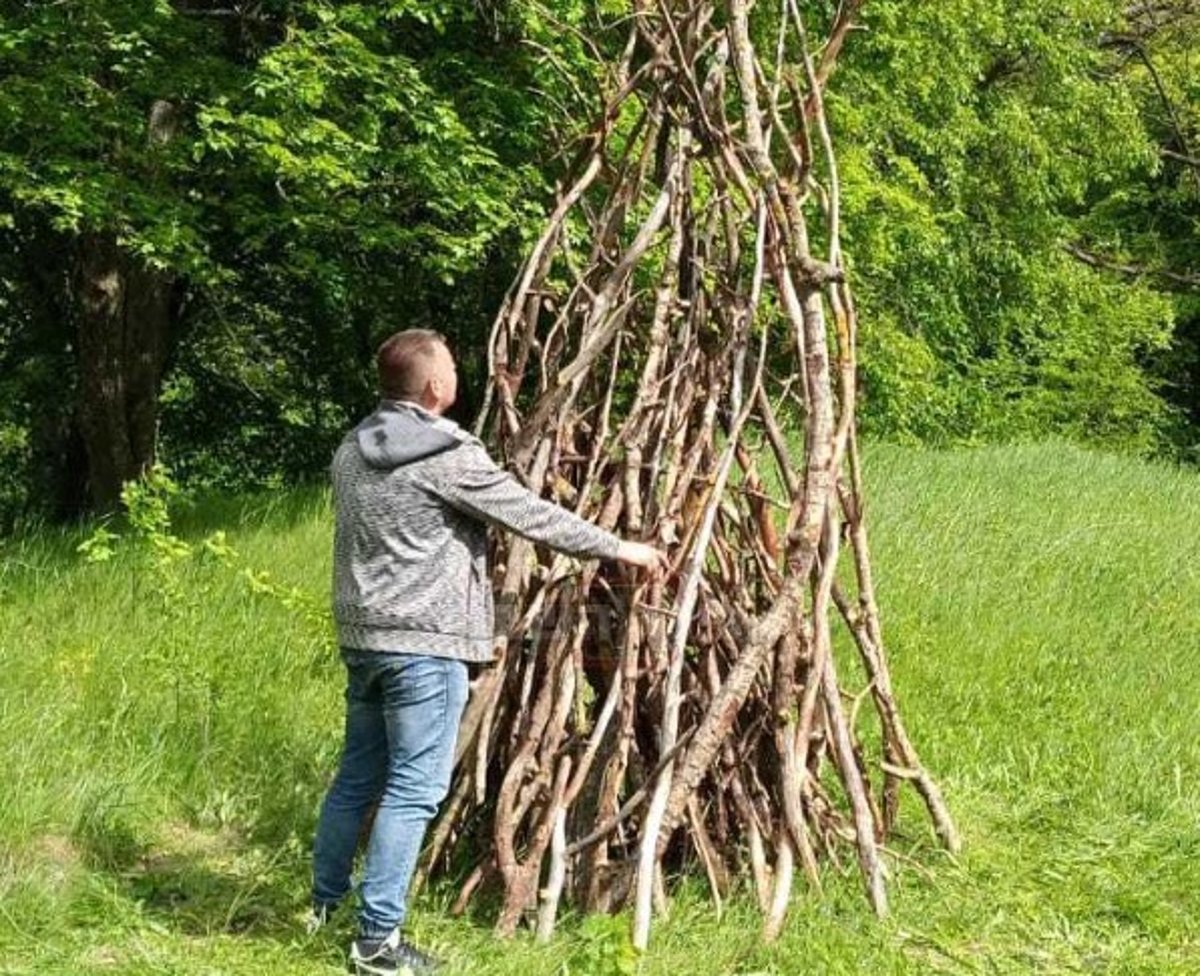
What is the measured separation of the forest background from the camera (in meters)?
8.42

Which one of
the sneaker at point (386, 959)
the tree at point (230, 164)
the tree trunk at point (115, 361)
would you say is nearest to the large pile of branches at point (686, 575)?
the sneaker at point (386, 959)

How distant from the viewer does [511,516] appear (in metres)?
3.67

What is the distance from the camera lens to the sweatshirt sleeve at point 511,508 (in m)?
3.67

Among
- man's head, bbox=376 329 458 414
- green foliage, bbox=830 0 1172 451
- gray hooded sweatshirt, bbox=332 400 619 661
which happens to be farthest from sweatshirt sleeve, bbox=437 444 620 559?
green foliage, bbox=830 0 1172 451

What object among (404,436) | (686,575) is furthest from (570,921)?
(404,436)

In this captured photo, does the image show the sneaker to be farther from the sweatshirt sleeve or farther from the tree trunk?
the tree trunk

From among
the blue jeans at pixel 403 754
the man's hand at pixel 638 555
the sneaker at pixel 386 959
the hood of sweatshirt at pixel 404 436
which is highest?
the hood of sweatshirt at pixel 404 436

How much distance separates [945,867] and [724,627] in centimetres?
106

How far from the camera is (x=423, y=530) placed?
3.68m

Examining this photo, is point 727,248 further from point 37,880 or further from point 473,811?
point 37,880

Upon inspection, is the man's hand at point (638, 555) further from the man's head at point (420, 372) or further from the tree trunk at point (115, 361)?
the tree trunk at point (115, 361)

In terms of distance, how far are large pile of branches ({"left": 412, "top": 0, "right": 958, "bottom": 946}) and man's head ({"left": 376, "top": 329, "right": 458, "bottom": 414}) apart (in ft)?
2.20

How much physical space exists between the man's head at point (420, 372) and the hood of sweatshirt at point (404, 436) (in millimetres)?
27

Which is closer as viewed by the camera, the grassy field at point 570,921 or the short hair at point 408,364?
the short hair at point 408,364
